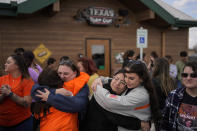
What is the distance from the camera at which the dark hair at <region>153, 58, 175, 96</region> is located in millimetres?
3502

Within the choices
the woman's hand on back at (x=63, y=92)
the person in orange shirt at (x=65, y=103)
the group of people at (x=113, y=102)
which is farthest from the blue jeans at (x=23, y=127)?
Answer: the woman's hand on back at (x=63, y=92)

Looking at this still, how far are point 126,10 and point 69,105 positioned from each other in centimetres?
737

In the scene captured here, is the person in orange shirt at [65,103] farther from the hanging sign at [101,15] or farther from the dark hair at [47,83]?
the hanging sign at [101,15]

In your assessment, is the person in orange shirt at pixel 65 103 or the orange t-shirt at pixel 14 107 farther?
the orange t-shirt at pixel 14 107

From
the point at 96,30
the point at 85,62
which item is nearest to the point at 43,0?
the point at 96,30

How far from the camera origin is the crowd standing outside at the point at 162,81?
11.2 ft

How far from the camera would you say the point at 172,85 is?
11.9 feet

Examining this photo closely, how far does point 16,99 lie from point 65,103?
952mm

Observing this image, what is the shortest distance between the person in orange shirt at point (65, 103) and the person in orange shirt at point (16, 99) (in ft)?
2.29

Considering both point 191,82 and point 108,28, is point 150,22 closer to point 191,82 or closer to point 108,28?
point 108,28

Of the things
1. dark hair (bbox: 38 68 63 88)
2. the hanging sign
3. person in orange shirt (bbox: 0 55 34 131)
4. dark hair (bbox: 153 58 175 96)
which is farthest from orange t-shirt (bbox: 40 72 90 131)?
the hanging sign

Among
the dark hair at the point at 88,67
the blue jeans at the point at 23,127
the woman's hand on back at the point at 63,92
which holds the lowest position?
the blue jeans at the point at 23,127

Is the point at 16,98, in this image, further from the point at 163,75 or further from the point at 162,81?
the point at 163,75

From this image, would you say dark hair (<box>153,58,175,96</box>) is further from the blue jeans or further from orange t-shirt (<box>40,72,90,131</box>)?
the blue jeans
